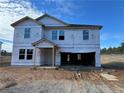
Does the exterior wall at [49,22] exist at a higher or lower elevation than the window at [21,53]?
higher

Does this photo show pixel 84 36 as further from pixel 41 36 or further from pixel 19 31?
pixel 19 31

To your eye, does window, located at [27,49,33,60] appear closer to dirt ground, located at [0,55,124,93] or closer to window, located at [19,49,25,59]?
window, located at [19,49,25,59]

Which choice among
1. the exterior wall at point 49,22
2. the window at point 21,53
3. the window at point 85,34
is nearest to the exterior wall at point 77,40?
the window at point 85,34

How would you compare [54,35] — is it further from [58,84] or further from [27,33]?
[58,84]

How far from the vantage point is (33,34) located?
2353cm

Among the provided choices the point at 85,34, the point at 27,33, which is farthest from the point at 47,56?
the point at 85,34

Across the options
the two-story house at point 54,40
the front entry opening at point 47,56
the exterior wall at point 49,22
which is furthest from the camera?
the exterior wall at point 49,22

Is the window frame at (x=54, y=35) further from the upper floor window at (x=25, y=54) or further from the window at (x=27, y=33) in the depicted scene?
the upper floor window at (x=25, y=54)

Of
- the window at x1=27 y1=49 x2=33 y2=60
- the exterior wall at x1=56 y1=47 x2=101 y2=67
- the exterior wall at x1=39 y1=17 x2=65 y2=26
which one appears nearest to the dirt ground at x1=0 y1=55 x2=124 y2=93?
the exterior wall at x1=56 y1=47 x2=101 y2=67

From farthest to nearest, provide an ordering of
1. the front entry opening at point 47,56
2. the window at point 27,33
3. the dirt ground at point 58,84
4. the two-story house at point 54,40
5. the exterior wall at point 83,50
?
the front entry opening at point 47,56
the window at point 27,33
the two-story house at point 54,40
the exterior wall at point 83,50
the dirt ground at point 58,84

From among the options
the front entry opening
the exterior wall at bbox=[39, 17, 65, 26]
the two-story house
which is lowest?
the front entry opening

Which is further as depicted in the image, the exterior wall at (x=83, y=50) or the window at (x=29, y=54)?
the window at (x=29, y=54)

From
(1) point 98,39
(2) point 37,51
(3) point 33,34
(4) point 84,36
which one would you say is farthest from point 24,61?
(1) point 98,39

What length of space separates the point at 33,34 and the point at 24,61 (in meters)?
4.04
